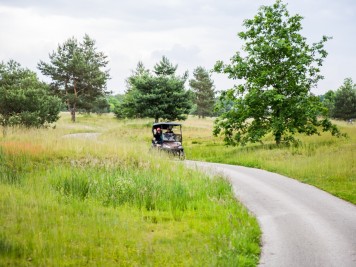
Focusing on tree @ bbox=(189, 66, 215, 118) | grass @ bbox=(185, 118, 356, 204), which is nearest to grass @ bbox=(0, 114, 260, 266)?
grass @ bbox=(185, 118, 356, 204)

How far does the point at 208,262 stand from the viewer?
630 cm

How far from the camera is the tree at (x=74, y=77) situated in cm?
5641

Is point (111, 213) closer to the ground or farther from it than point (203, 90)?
closer to the ground

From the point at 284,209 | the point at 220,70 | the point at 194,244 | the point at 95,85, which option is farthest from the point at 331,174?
the point at 95,85

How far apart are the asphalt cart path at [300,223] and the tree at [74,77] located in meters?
47.3

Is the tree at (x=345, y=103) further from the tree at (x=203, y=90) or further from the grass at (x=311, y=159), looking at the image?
the grass at (x=311, y=159)

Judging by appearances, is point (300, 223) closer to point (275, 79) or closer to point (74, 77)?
point (275, 79)

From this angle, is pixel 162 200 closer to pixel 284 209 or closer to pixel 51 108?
pixel 284 209

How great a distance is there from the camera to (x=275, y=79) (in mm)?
24188

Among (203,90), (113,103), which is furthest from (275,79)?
(113,103)

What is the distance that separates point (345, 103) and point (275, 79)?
47705mm

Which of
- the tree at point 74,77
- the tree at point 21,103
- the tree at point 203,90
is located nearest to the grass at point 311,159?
the tree at point 21,103

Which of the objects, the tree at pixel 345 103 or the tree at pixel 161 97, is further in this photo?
the tree at pixel 345 103

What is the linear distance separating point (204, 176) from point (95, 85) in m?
50.3
